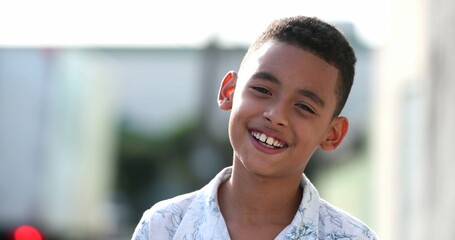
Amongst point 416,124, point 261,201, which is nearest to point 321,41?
point 261,201

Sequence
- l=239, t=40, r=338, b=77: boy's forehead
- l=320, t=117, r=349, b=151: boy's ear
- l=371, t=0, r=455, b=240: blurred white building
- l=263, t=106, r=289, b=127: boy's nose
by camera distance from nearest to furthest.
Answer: l=263, t=106, r=289, b=127: boy's nose → l=239, t=40, r=338, b=77: boy's forehead → l=320, t=117, r=349, b=151: boy's ear → l=371, t=0, r=455, b=240: blurred white building

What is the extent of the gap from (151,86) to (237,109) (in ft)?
129

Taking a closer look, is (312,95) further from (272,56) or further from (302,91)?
(272,56)

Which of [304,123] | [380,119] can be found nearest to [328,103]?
[304,123]

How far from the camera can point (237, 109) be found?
3420 mm

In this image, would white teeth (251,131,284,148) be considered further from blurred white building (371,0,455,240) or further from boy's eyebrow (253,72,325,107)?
blurred white building (371,0,455,240)

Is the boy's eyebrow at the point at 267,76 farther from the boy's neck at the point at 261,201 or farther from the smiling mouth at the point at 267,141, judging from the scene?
the boy's neck at the point at 261,201

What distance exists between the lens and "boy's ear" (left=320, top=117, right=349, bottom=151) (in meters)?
3.55

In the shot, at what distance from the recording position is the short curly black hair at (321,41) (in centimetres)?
344

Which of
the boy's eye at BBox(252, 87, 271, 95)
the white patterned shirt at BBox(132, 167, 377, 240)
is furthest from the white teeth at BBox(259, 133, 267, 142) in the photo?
the white patterned shirt at BBox(132, 167, 377, 240)

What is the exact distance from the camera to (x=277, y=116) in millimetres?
3303

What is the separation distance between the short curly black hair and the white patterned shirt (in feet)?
1.04

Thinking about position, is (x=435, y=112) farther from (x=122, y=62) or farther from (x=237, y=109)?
(x=122, y=62)

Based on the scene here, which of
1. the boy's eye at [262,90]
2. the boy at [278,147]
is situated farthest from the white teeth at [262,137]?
the boy's eye at [262,90]
